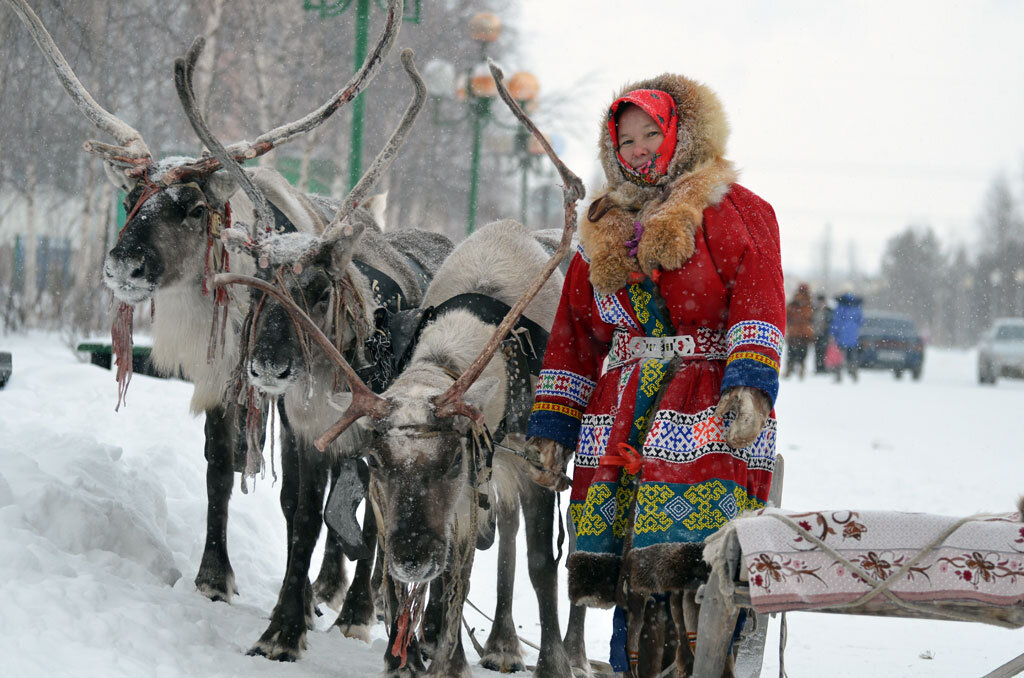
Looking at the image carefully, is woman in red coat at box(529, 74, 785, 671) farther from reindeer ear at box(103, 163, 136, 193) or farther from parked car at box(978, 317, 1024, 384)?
parked car at box(978, 317, 1024, 384)

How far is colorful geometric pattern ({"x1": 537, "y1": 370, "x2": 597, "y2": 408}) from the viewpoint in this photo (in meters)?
3.56

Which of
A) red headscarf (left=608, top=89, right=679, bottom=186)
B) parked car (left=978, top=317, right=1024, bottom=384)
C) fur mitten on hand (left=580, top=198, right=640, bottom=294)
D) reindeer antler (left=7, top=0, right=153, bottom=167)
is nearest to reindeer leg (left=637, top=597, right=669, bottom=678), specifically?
fur mitten on hand (left=580, top=198, right=640, bottom=294)

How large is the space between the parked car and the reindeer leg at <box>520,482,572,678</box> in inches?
838

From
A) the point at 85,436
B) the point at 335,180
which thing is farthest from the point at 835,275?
the point at 85,436

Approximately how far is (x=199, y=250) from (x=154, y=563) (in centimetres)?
145

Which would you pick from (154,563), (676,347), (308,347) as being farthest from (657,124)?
(154,563)

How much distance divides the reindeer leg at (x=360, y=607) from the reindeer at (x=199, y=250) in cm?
46

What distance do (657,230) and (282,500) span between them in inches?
101

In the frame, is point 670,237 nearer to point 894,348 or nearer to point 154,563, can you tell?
point 154,563

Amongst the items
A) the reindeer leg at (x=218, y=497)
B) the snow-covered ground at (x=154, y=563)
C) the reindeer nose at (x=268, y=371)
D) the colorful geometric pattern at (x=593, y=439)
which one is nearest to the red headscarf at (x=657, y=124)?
the colorful geometric pattern at (x=593, y=439)

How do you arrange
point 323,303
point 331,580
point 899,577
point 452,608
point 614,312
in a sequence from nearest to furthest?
point 899,577
point 614,312
point 452,608
point 323,303
point 331,580

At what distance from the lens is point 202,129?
4.47m

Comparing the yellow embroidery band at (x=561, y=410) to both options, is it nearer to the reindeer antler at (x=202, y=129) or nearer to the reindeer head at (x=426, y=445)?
the reindeer head at (x=426, y=445)

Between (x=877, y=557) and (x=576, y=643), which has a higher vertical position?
(x=877, y=557)
